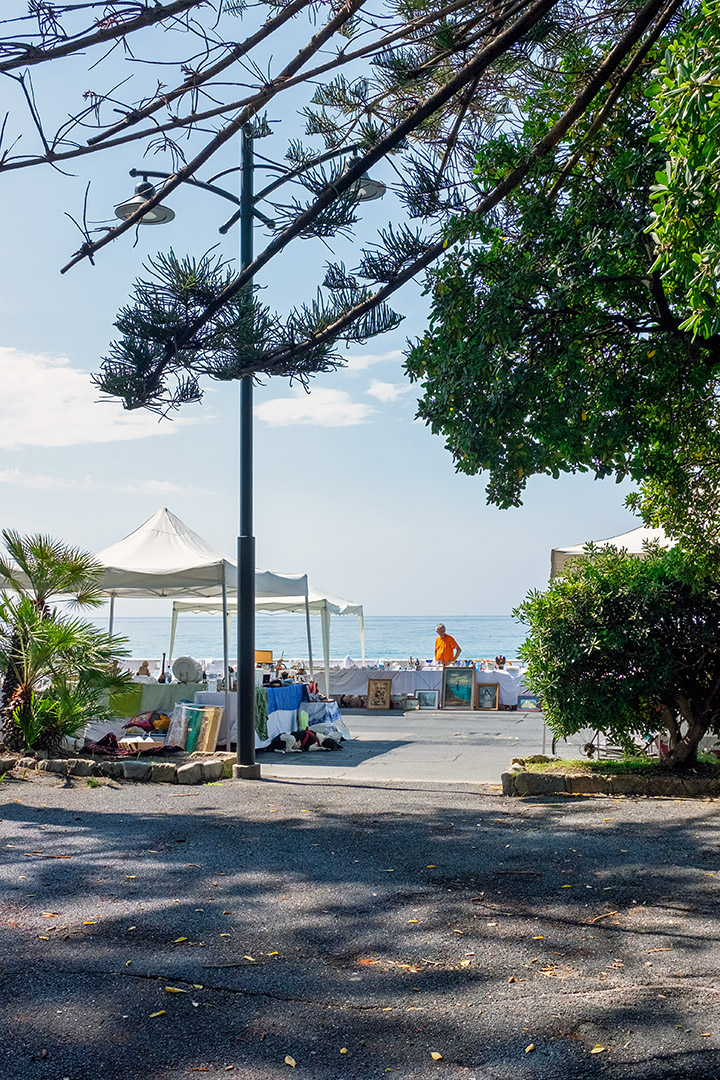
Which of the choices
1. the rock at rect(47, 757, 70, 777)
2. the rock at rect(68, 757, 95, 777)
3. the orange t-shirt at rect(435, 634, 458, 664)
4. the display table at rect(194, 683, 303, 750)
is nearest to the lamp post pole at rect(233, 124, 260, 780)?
the rock at rect(68, 757, 95, 777)

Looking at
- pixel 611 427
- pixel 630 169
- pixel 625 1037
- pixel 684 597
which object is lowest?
pixel 625 1037

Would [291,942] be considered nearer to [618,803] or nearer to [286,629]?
[618,803]

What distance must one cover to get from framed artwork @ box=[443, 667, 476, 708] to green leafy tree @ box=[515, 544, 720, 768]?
13013 mm

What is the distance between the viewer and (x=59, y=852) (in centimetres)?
589

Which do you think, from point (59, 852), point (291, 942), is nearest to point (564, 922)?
point (291, 942)

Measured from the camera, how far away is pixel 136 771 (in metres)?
9.32

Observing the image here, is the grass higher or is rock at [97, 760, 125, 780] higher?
the grass

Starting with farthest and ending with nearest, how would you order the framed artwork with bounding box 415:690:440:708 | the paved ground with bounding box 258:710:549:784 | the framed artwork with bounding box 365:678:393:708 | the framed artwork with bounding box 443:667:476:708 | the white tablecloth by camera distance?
the framed artwork with bounding box 365:678:393:708, the framed artwork with bounding box 415:690:440:708, the framed artwork with bounding box 443:667:476:708, the white tablecloth, the paved ground with bounding box 258:710:549:784

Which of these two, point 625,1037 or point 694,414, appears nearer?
point 625,1037

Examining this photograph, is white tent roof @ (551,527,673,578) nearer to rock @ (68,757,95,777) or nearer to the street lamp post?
the street lamp post

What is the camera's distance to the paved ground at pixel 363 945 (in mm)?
2914

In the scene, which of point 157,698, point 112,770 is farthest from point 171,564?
point 112,770

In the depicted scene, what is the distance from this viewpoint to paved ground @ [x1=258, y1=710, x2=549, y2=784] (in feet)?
34.3

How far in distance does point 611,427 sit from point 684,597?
311cm
